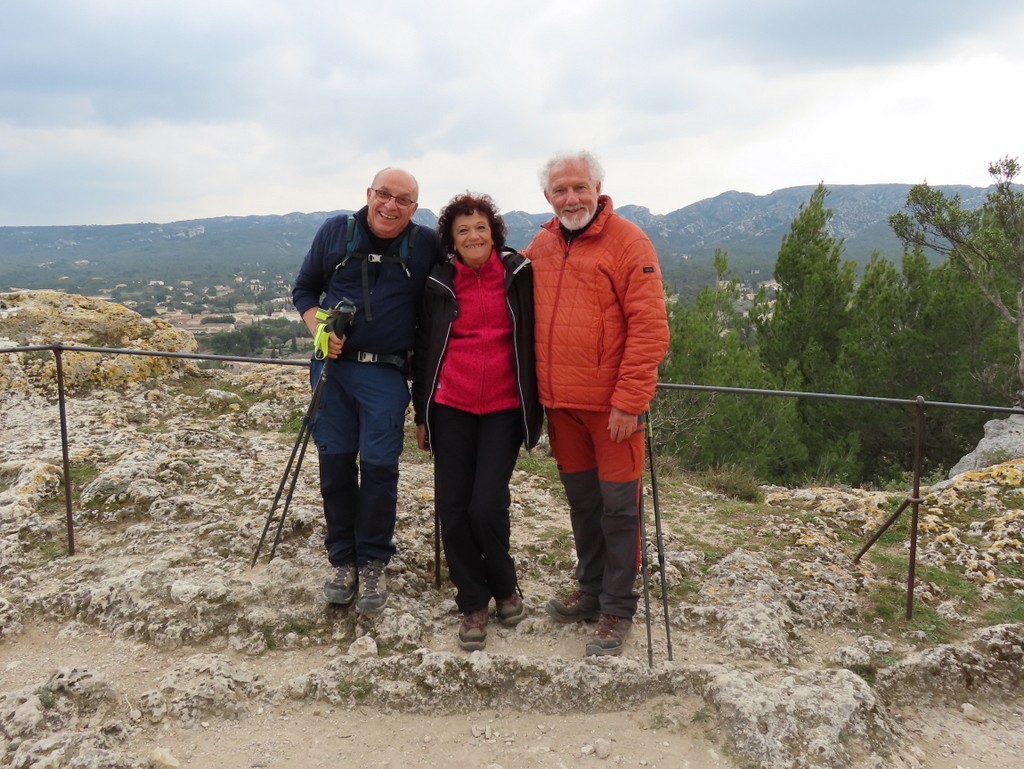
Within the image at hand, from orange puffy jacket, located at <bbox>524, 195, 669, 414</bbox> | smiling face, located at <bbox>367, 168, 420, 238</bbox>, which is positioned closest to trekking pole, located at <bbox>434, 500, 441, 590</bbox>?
orange puffy jacket, located at <bbox>524, 195, 669, 414</bbox>

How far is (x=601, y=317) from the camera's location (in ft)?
9.75

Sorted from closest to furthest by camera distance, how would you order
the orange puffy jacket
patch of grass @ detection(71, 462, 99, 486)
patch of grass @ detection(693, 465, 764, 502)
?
the orange puffy jacket
patch of grass @ detection(71, 462, 99, 486)
patch of grass @ detection(693, 465, 764, 502)

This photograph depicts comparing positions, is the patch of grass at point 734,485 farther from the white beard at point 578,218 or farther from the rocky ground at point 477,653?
the white beard at point 578,218

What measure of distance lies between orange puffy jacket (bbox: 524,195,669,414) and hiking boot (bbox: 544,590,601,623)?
1.10 meters

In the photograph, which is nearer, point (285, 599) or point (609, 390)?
point (609, 390)

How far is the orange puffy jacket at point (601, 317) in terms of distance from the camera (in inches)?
114

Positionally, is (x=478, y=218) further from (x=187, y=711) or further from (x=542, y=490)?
(x=542, y=490)

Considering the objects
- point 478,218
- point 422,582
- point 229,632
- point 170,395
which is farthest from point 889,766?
point 170,395

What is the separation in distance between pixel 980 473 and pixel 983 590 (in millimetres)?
1922

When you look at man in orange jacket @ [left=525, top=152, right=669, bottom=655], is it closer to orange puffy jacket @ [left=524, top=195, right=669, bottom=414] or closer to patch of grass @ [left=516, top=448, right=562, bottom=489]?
orange puffy jacket @ [left=524, top=195, right=669, bottom=414]

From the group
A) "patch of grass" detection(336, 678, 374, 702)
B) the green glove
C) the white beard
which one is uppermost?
the white beard

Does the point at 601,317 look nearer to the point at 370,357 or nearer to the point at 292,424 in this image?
the point at 370,357

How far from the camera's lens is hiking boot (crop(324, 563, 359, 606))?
11.3 feet

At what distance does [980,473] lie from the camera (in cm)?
539
